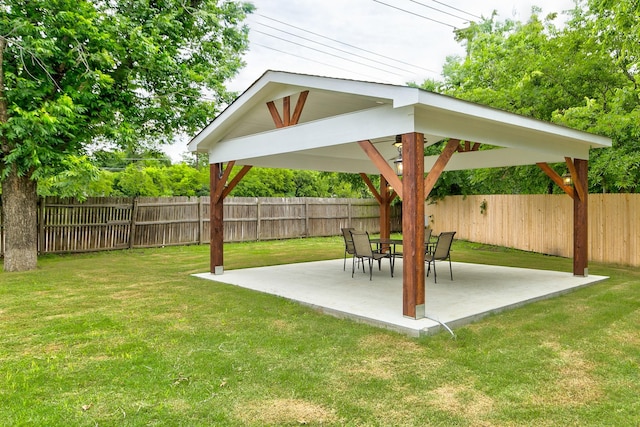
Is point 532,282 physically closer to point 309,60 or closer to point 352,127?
point 352,127

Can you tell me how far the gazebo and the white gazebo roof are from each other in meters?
0.01

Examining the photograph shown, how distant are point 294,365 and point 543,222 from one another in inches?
385

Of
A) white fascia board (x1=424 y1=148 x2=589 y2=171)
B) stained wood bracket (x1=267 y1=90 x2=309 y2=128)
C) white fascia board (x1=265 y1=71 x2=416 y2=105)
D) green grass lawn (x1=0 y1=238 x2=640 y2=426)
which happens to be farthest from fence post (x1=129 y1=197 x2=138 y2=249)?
white fascia board (x1=424 y1=148 x2=589 y2=171)

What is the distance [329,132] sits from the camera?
5.45 meters

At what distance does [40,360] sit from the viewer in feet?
11.7

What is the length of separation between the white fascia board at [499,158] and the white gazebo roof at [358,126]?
0.02 metres

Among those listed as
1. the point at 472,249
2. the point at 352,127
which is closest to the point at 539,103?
the point at 472,249

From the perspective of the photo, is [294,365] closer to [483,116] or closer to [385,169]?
[385,169]

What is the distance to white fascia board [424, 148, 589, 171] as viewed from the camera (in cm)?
770

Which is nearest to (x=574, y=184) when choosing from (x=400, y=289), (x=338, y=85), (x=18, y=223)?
(x=400, y=289)

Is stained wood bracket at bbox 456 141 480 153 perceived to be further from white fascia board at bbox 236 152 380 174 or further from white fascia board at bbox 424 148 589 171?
white fascia board at bbox 236 152 380 174

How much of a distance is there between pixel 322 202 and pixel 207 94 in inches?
247

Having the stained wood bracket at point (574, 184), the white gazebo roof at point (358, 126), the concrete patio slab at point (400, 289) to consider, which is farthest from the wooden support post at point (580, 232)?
the white gazebo roof at point (358, 126)

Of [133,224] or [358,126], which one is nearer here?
[358,126]
